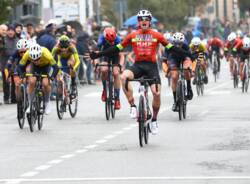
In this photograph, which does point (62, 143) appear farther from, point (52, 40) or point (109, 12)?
point (109, 12)

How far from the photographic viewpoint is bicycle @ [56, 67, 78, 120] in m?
23.7

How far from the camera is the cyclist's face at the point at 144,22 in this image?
18500 mm

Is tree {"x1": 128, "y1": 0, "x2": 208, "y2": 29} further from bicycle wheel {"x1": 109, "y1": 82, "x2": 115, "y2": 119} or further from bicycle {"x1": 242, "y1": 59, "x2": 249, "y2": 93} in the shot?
bicycle wheel {"x1": 109, "y1": 82, "x2": 115, "y2": 119}

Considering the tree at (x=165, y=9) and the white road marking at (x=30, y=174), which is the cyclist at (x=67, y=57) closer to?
the white road marking at (x=30, y=174)

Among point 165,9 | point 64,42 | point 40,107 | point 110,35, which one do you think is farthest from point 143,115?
point 165,9

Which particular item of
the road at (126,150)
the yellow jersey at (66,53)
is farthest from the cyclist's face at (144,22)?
the yellow jersey at (66,53)

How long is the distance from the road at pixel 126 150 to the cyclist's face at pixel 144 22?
5.81 feet

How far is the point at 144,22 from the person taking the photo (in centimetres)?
1855

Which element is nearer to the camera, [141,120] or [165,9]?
[141,120]

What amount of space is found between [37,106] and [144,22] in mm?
3178

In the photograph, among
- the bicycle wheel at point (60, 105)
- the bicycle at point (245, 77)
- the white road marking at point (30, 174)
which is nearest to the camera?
the white road marking at point (30, 174)

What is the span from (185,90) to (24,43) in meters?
3.42

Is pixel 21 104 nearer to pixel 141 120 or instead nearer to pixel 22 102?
pixel 22 102

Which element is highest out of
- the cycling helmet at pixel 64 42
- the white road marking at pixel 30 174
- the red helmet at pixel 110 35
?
the red helmet at pixel 110 35
